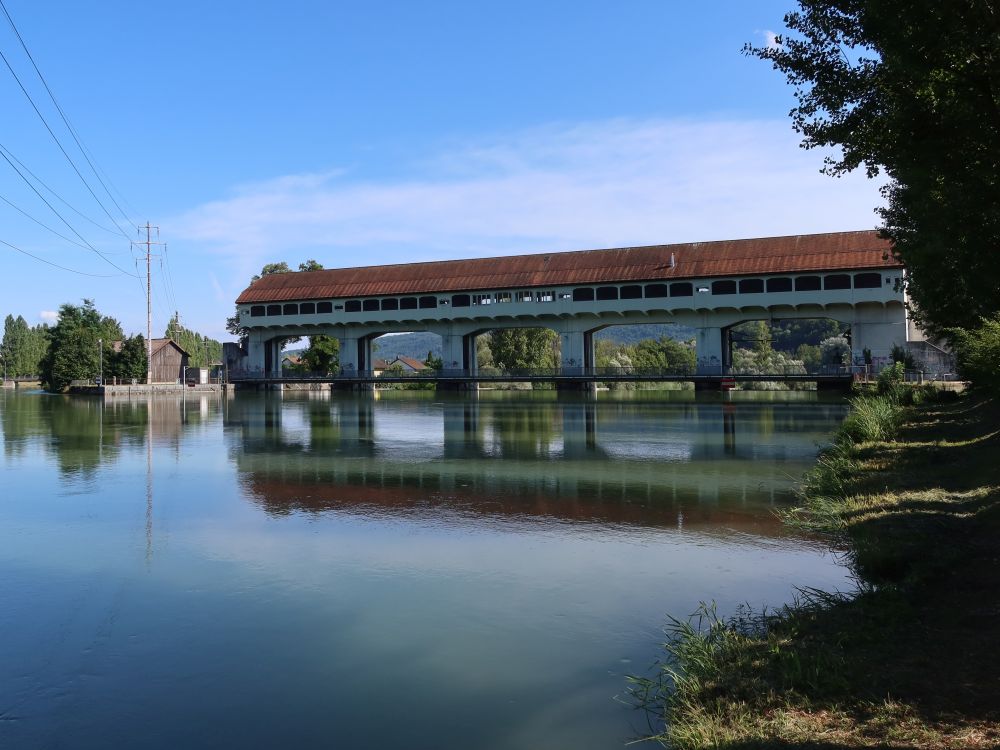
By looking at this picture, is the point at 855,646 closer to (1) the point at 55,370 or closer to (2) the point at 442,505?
(2) the point at 442,505

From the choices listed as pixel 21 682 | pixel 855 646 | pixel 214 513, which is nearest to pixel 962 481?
pixel 855 646

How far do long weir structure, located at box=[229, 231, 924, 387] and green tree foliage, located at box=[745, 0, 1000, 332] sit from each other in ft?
116

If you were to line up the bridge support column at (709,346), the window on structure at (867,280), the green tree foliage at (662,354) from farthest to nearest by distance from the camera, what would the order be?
the green tree foliage at (662,354)
the bridge support column at (709,346)
the window on structure at (867,280)

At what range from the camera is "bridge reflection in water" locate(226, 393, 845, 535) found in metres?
11.6

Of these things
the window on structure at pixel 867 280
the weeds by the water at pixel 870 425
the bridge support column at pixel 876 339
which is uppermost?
the window on structure at pixel 867 280

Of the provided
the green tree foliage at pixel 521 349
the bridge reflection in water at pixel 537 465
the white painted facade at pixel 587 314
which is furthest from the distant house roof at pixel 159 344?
the bridge reflection in water at pixel 537 465

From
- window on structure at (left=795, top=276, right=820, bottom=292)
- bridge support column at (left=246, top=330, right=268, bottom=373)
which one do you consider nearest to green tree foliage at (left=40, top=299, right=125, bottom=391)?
bridge support column at (left=246, top=330, right=268, bottom=373)

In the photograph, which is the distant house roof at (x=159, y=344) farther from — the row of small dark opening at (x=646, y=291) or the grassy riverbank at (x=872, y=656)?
the grassy riverbank at (x=872, y=656)

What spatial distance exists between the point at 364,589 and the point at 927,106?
304 inches

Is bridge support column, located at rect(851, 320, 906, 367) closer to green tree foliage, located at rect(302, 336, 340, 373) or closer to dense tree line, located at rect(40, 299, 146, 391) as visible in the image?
green tree foliage, located at rect(302, 336, 340, 373)

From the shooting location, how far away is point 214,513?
11430mm

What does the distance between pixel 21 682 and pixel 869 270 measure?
47714 mm

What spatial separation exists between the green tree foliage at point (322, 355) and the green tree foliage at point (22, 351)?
7008 centimetres

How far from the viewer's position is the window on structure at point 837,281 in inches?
1833
